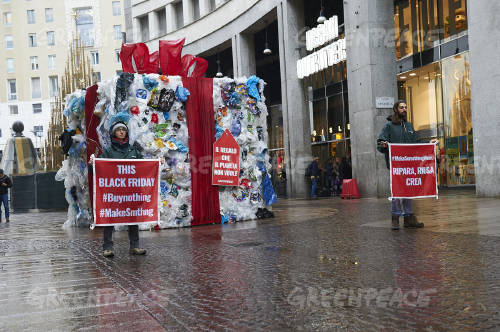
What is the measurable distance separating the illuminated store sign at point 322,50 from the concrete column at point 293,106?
0.53 meters

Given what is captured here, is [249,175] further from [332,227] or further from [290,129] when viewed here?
[290,129]

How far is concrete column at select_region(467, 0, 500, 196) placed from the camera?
557 inches

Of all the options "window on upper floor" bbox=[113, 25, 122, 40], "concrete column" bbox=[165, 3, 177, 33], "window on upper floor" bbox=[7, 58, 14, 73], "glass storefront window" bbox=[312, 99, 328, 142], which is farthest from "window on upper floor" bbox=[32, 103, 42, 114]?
"glass storefront window" bbox=[312, 99, 328, 142]

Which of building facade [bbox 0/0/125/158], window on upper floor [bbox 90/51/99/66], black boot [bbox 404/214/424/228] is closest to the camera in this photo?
black boot [bbox 404/214/424/228]

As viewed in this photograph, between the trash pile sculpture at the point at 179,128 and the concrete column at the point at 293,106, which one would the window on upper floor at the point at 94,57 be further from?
the trash pile sculpture at the point at 179,128

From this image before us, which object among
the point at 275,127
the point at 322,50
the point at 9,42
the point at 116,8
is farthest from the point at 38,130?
the point at 322,50

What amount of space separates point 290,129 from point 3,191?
11608 millimetres

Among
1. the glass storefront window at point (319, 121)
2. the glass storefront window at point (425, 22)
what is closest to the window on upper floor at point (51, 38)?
the glass storefront window at point (319, 121)

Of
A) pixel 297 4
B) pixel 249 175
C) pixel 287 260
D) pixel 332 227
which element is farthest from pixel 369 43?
Answer: pixel 287 260

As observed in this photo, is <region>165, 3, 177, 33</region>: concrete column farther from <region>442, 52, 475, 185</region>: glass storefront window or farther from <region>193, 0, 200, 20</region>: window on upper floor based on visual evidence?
<region>442, 52, 475, 185</region>: glass storefront window

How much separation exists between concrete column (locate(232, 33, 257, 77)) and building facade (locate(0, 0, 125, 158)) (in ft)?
136

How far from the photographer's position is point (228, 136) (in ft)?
40.2

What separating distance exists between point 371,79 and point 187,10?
16099 mm

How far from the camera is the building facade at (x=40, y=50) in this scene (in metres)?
66.7
